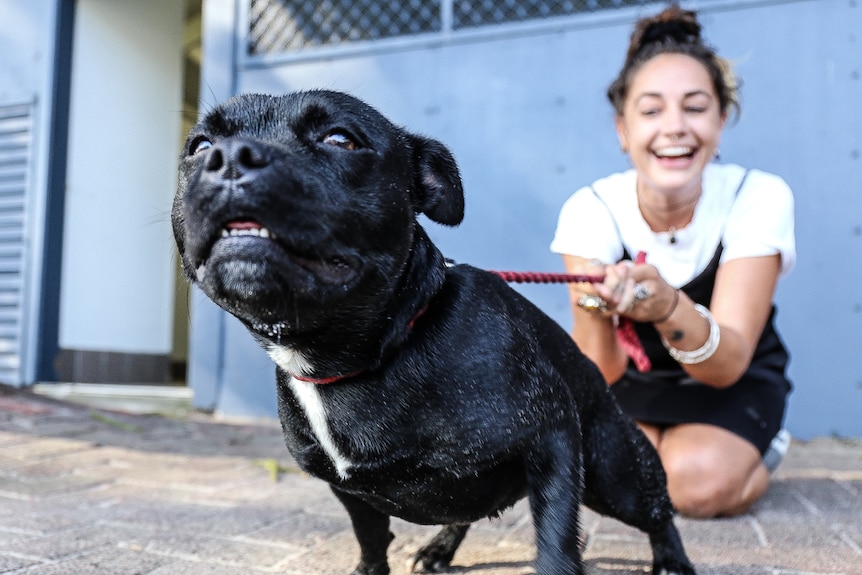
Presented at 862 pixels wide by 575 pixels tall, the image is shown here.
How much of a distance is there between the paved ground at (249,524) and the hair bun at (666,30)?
1.63m

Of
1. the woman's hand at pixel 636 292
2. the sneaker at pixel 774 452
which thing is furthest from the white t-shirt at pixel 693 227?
the sneaker at pixel 774 452

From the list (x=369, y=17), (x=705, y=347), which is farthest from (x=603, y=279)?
(x=369, y=17)

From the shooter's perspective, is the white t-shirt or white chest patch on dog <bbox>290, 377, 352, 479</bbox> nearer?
white chest patch on dog <bbox>290, 377, 352, 479</bbox>

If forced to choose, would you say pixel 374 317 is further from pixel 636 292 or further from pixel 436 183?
pixel 636 292

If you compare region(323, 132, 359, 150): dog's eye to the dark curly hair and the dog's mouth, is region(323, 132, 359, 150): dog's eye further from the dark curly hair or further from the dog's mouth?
the dark curly hair

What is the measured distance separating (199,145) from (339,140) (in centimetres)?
28

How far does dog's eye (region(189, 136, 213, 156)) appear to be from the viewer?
1274 millimetres

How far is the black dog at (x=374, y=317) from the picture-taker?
1.07 m

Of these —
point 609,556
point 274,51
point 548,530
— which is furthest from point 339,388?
point 274,51

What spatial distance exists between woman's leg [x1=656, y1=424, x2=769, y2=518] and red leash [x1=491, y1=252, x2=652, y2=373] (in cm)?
39

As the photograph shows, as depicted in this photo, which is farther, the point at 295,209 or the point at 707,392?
the point at 707,392

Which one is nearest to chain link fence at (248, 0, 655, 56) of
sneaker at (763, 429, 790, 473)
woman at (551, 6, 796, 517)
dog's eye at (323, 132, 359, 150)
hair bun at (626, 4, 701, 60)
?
hair bun at (626, 4, 701, 60)

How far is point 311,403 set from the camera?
1327 millimetres

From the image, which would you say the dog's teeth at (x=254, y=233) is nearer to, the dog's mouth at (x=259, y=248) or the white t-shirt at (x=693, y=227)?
the dog's mouth at (x=259, y=248)
